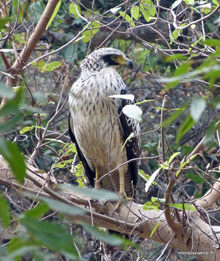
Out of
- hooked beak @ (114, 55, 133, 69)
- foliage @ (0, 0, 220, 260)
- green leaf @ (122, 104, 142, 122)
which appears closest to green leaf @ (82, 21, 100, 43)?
foliage @ (0, 0, 220, 260)

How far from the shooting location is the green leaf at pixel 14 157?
3.19ft

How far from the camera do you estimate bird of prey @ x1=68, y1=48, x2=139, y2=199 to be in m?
4.12

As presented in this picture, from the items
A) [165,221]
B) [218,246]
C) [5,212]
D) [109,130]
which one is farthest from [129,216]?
[5,212]

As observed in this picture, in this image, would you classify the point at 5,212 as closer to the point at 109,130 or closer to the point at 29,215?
the point at 29,215

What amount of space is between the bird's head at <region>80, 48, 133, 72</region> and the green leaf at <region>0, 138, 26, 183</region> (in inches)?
133

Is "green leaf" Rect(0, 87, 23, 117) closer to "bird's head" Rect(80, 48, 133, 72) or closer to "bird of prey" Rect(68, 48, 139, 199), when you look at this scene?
"bird of prey" Rect(68, 48, 139, 199)

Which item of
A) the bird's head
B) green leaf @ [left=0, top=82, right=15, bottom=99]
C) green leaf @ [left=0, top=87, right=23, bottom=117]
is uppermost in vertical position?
green leaf @ [left=0, top=82, right=15, bottom=99]

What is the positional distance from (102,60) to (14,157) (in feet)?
11.4

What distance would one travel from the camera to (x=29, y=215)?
39.3 inches

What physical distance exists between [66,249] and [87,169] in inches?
144

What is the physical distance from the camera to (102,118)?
4.13 m

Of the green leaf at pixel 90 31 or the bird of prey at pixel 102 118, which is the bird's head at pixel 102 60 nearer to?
the bird of prey at pixel 102 118

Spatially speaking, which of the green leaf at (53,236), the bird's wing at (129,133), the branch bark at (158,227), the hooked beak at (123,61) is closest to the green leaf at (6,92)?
the green leaf at (53,236)

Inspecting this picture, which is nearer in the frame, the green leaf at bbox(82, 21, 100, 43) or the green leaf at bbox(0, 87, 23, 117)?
the green leaf at bbox(0, 87, 23, 117)
